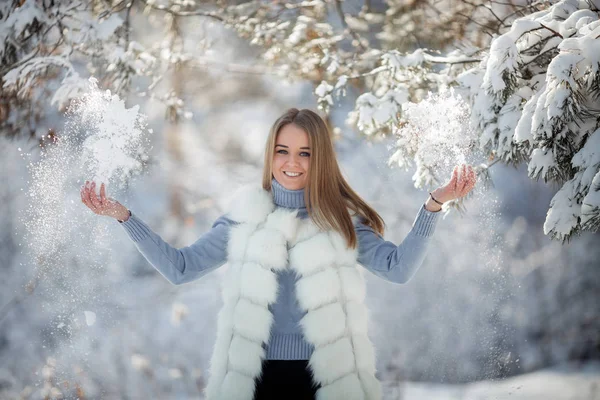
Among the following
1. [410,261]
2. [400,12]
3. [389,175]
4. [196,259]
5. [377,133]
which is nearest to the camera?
[410,261]

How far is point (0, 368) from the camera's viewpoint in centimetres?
414

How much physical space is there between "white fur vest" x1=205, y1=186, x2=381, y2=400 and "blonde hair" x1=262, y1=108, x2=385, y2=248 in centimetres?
4

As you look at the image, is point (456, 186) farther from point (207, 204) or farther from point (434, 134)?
point (207, 204)

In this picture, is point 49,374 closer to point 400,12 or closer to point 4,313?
point 4,313

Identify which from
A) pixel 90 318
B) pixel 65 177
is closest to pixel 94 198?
pixel 65 177

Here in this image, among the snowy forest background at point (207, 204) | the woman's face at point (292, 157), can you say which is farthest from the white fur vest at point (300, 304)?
the snowy forest background at point (207, 204)

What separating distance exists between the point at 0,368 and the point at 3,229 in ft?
3.11

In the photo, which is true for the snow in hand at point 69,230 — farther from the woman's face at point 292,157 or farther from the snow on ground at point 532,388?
the woman's face at point 292,157

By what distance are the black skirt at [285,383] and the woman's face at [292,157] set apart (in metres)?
0.57

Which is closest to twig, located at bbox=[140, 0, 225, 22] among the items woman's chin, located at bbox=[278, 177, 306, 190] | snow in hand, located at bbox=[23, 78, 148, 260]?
snow in hand, located at bbox=[23, 78, 148, 260]

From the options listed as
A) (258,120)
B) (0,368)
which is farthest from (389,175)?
(0,368)

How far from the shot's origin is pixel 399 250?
1.81m

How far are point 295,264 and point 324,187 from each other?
0.27 m

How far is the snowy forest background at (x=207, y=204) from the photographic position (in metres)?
3.85
